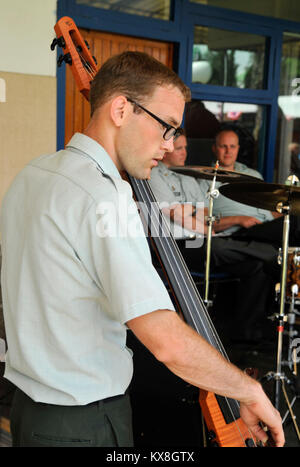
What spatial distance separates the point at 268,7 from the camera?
4.83 m

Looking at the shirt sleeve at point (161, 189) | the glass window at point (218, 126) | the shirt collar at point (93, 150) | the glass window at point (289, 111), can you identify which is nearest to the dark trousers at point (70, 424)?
the shirt collar at point (93, 150)

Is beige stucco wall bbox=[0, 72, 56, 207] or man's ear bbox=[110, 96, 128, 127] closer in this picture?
man's ear bbox=[110, 96, 128, 127]

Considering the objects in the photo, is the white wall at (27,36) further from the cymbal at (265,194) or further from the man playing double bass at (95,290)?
the man playing double bass at (95,290)

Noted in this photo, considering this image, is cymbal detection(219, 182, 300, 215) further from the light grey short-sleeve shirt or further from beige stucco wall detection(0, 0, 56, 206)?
the light grey short-sleeve shirt

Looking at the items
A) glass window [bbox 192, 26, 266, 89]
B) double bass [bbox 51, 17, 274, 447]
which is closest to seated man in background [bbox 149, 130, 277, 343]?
glass window [bbox 192, 26, 266, 89]

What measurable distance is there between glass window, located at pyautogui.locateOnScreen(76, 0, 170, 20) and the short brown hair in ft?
9.39

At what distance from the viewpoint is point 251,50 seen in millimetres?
4871

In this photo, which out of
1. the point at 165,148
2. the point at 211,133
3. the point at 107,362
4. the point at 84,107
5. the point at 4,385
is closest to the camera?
the point at 107,362

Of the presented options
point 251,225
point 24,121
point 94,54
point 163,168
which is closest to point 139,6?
point 94,54

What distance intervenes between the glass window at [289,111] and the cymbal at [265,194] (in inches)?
99.2

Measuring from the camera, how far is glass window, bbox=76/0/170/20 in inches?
152

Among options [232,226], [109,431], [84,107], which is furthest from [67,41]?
[232,226]

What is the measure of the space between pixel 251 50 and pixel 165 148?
4031mm
